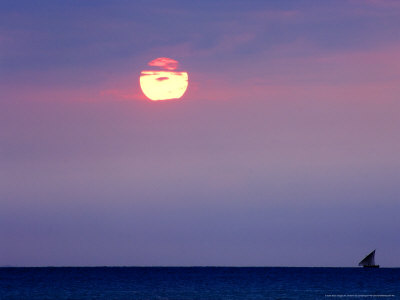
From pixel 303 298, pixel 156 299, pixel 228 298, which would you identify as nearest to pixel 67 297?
pixel 156 299

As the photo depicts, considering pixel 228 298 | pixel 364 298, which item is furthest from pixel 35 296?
pixel 364 298

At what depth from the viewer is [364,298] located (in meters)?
113

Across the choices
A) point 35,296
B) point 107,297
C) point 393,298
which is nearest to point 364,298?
point 393,298

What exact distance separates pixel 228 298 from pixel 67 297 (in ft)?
74.2

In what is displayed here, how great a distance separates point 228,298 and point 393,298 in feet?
81.9

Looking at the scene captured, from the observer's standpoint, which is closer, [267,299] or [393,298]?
[267,299]

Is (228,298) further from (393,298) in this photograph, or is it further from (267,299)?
(393,298)

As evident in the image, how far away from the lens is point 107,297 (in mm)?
108312

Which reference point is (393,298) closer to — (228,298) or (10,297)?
(228,298)

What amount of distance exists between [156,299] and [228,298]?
33.9ft

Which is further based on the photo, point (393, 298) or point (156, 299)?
point (393, 298)

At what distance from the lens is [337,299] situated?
10912 centimetres

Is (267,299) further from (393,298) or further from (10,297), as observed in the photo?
(10,297)

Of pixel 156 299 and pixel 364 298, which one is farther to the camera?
pixel 364 298
